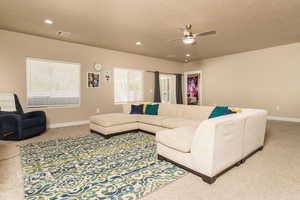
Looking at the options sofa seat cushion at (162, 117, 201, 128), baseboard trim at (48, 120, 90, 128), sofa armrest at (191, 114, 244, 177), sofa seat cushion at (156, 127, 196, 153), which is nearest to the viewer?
sofa armrest at (191, 114, 244, 177)

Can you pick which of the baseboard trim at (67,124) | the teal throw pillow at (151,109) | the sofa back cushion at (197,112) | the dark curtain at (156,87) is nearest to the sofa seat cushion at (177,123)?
the sofa back cushion at (197,112)

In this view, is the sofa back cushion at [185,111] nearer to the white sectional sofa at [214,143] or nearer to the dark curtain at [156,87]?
the white sectional sofa at [214,143]

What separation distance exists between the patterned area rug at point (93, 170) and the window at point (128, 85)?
327 centimetres

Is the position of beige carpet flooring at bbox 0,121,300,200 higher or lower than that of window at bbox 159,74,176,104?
lower

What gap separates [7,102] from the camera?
3.82m

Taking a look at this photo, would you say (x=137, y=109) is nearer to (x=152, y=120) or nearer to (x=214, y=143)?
(x=152, y=120)

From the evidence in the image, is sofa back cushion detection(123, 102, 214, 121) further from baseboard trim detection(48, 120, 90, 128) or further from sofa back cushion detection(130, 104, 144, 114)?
baseboard trim detection(48, 120, 90, 128)

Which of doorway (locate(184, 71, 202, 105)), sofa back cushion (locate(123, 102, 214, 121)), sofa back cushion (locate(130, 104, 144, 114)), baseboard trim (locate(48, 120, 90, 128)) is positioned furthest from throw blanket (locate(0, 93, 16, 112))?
doorway (locate(184, 71, 202, 105))

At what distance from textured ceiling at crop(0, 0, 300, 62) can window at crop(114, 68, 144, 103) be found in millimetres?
1589

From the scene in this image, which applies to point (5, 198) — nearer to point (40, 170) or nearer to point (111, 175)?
point (40, 170)

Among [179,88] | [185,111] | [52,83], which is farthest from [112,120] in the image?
→ [179,88]

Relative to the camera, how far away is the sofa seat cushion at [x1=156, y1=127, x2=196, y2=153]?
2.00m

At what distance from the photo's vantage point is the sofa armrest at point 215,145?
1.74 metres

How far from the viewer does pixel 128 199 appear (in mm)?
1549
